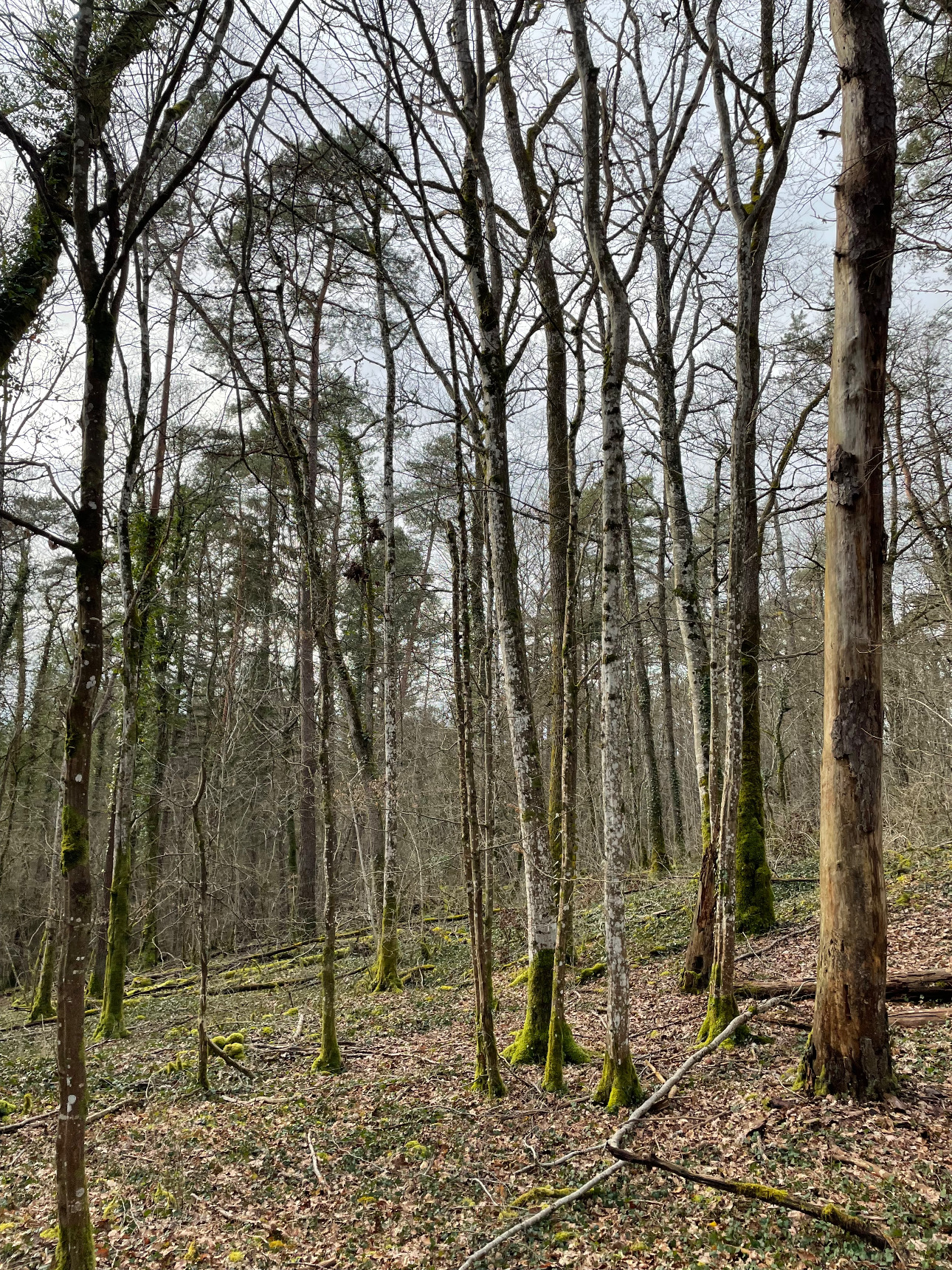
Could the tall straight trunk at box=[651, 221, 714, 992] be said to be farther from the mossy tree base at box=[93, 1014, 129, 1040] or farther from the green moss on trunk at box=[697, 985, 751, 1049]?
the mossy tree base at box=[93, 1014, 129, 1040]

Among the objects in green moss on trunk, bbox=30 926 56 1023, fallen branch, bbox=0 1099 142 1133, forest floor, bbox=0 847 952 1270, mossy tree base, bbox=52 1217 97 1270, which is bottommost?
green moss on trunk, bbox=30 926 56 1023

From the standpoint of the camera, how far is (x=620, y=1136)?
416 centimetres

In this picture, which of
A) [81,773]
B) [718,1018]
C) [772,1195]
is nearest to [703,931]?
[718,1018]

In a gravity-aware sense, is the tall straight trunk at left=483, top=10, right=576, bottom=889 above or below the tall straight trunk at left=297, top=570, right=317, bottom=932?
above

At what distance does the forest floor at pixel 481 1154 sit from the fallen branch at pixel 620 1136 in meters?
0.05

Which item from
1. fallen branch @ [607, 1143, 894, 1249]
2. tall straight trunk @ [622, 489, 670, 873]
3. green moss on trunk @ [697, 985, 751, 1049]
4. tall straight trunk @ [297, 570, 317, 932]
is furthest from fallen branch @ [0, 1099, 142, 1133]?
tall straight trunk @ [622, 489, 670, 873]

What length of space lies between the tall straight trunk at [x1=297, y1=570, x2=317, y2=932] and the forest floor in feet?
23.0

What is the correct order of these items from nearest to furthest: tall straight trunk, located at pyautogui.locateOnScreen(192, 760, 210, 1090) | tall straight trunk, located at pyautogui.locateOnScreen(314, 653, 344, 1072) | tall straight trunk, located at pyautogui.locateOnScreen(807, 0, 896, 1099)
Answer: tall straight trunk, located at pyautogui.locateOnScreen(807, 0, 896, 1099), tall straight trunk, located at pyautogui.locateOnScreen(192, 760, 210, 1090), tall straight trunk, located at pyautogui.locateOnScreen(314, 653, 344, 1072)

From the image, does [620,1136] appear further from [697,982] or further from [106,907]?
[106,907]

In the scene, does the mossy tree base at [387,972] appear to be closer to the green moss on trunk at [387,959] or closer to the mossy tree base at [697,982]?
the green moss on trunk at [387,959]

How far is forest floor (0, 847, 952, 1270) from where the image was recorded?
132 inches

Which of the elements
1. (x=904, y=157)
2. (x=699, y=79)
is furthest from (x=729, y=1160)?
(x=904, y=157)

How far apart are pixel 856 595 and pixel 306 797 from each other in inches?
510

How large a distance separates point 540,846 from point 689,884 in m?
6.81
